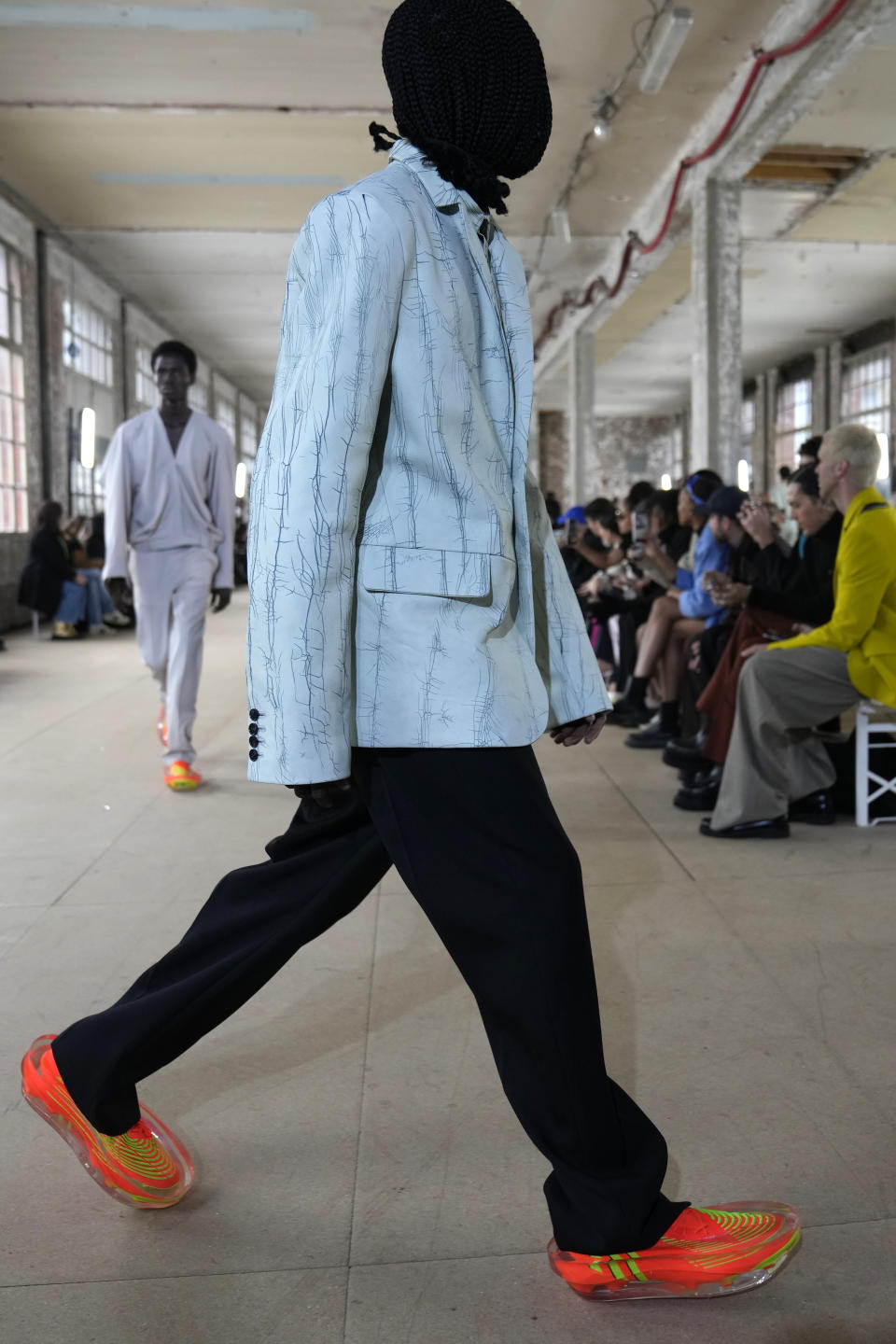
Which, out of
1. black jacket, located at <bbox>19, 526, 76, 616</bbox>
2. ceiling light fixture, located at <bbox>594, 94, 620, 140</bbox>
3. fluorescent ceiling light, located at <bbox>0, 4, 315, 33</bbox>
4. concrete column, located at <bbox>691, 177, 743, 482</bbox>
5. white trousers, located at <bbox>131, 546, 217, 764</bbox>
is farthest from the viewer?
black jacket, located at <bbox>19, 526, 76, 616</bbox>

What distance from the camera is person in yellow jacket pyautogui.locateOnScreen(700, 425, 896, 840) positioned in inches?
124

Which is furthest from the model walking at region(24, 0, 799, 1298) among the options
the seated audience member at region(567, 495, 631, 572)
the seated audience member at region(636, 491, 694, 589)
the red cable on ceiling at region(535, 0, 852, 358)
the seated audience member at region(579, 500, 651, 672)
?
the red cable on ceiling at region(535, 0, 852, 358)

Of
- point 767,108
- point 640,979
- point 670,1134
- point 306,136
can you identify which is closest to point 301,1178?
point 670,1134

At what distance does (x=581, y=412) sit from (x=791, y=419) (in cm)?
650

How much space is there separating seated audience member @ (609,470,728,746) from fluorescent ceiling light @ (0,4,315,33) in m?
3.82

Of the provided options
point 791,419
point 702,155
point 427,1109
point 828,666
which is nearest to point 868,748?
point 828,666

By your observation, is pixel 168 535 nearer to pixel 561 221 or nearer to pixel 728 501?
pixel 728 501

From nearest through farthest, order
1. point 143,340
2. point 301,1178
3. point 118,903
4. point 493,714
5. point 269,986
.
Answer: point 493,714 < point 301,1178 < point 269,986 < point 118,903 < point 143,340

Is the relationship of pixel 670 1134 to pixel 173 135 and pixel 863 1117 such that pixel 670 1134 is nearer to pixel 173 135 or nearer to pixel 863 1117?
pixel 863 1117

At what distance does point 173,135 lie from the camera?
834cm

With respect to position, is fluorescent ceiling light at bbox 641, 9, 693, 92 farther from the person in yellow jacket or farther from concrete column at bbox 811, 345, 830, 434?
concrete column at bbox 811, 345, 830, 434

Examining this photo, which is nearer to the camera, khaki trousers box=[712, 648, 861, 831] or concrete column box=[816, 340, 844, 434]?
khaki trousers box=[712, 648, 861, 831]

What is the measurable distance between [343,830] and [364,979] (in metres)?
1.00

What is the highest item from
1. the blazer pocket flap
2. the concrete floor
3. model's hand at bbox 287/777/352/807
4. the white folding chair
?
the blazer pocket flap
